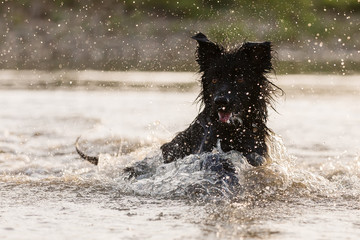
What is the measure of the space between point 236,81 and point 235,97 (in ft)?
0.55

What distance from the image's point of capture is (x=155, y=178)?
285 inches

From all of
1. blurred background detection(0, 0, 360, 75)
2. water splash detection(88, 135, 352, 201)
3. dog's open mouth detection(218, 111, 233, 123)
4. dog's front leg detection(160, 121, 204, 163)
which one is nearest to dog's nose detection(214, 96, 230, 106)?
dog's open mouth detection(218, 111, 233, 123)

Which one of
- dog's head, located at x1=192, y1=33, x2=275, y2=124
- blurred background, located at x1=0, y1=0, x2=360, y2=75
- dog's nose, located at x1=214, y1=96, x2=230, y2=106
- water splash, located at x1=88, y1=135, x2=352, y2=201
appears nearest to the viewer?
water splash, located at x1=88, y1=135, x2=352, y2=201

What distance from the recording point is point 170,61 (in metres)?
25.5

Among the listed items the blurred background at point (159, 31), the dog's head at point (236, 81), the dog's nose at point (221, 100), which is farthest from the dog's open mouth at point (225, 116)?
the blurred background at point (159, 31)

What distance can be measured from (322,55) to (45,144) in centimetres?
1733

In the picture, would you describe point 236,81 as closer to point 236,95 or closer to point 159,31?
point 236,95

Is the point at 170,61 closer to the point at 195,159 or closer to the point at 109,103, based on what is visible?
the point at 109,103

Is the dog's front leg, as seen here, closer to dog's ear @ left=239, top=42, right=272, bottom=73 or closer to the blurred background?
dog's ear @ left=239, top=42, right=272, bottom=73

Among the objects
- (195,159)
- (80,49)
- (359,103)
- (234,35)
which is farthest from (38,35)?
(195,159)

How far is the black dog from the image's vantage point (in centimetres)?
735

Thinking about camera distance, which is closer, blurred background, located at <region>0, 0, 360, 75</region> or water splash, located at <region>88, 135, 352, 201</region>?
water splash, located at <region>88, 135, 352, 201</region>

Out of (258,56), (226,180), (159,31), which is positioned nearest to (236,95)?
(258,56)

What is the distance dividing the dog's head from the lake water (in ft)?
1.37
